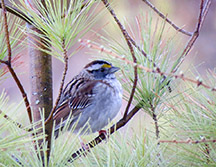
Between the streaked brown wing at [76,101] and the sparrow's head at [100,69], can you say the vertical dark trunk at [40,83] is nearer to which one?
the streaked brown wing at [76,101]

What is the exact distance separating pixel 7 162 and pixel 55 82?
3509 mm

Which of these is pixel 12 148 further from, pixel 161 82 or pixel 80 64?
pixel 80 64

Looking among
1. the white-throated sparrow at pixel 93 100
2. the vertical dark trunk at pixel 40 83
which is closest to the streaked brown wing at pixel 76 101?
the white-throated sparrow at pixel 93 100

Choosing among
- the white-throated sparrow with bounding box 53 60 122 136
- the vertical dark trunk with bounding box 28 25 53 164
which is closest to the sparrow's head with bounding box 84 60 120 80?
the white-throated sparrow with bounding box 53 60 122 136

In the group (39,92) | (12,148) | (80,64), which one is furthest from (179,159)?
(80,64)

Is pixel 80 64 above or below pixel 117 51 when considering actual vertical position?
above

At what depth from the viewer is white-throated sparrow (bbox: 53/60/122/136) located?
1967 mm

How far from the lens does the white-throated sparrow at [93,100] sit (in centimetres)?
197

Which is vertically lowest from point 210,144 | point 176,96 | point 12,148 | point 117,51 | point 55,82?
point 210,144

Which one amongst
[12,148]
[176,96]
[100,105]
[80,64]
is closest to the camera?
[12,148]

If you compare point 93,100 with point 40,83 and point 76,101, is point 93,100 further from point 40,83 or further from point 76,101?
point 40,83

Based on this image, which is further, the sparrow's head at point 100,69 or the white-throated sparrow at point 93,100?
the sparrow's head at point 100,69

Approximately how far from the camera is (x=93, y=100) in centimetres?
203

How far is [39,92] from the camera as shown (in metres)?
1.62
